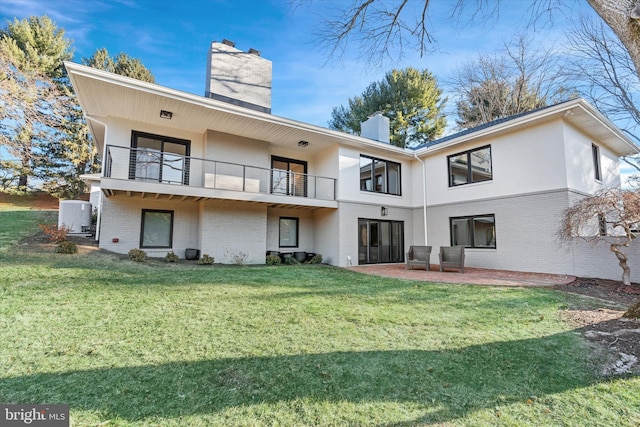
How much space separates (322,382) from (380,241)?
420 inches

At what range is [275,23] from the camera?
30.8ft

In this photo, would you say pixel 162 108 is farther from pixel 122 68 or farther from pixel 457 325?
pixel 122 68

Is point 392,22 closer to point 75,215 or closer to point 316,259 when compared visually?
point 316,259

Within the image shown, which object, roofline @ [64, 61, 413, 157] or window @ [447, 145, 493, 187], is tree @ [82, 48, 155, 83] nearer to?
roofline @ [64, 61, 413, 157]

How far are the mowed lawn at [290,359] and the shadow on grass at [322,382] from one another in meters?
0.02

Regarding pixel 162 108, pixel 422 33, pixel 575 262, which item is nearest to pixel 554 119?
pixel 575 262

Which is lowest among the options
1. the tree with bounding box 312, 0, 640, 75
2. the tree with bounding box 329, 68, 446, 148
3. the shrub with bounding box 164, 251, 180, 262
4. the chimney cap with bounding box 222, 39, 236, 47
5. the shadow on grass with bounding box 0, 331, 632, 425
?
the shadow on grass with bounding box 0, 331, 632, 425

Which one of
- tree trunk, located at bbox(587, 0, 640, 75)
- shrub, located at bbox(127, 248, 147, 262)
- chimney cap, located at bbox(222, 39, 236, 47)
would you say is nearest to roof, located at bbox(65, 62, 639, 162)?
shrub, located at bbox(127, 248, 147, 262)

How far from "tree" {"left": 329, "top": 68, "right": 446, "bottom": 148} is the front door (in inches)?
468

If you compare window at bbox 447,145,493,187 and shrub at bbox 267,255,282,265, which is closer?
shrub at bbox 267,255,282,265

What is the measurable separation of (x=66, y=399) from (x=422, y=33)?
30.7 ft

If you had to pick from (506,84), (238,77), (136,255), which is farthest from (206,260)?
(506,84)

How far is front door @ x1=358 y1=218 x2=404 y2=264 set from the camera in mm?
12703

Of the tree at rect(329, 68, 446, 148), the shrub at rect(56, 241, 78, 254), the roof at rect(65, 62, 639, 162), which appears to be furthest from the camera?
the tree at rect(329, 68, 446, 148)
